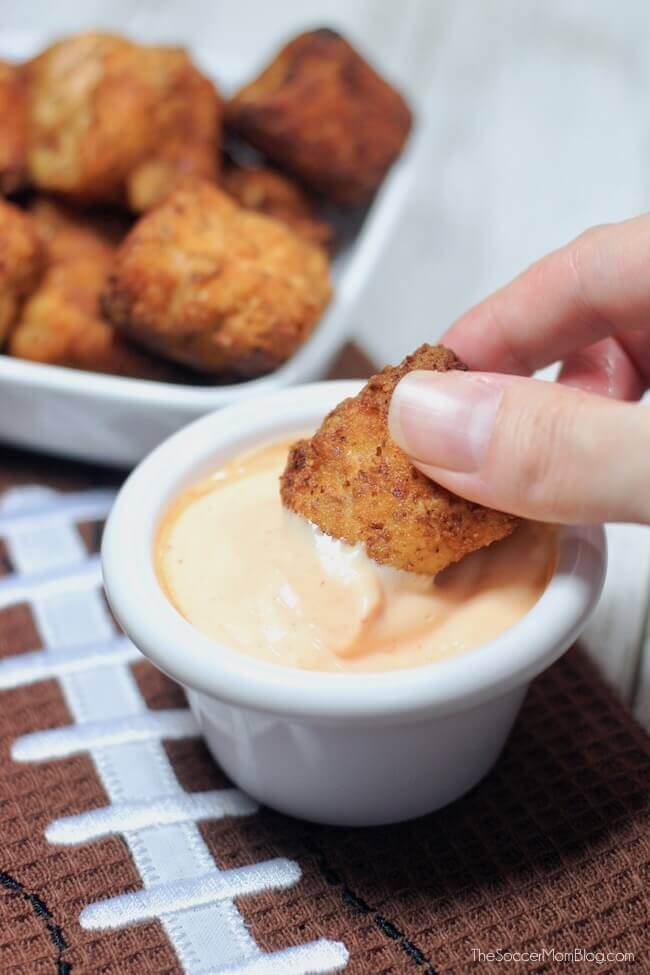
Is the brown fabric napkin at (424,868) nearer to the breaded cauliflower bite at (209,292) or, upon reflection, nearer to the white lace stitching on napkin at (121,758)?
the white lace stitching on napkin at (121,758)

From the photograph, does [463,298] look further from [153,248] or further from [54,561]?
[54,561]

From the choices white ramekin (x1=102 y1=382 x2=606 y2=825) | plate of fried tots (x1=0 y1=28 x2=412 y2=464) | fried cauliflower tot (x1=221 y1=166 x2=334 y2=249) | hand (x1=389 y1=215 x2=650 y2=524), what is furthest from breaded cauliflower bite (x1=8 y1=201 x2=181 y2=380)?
hand (x1=389 y1=215 x2=650 y2=524)

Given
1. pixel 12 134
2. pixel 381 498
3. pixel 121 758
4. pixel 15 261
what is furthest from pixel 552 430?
pixel 12 134

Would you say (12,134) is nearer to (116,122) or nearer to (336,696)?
(116,122)

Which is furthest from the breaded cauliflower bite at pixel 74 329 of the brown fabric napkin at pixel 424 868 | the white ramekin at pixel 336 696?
the brown fabric napkin at pixel 424 868

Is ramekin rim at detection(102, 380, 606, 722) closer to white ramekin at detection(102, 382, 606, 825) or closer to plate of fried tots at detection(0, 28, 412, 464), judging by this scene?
white ramekin at detection(102, 382, 606, 825)

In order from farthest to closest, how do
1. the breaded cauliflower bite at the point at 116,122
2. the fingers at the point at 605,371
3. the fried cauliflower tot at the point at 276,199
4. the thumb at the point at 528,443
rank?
the fried cauliflower tot at the point at 276,199 < the breaded cauliflower bite at the point at 116,122 < the fingers at the point at 605,371 < the thumb at the point at 528,443
